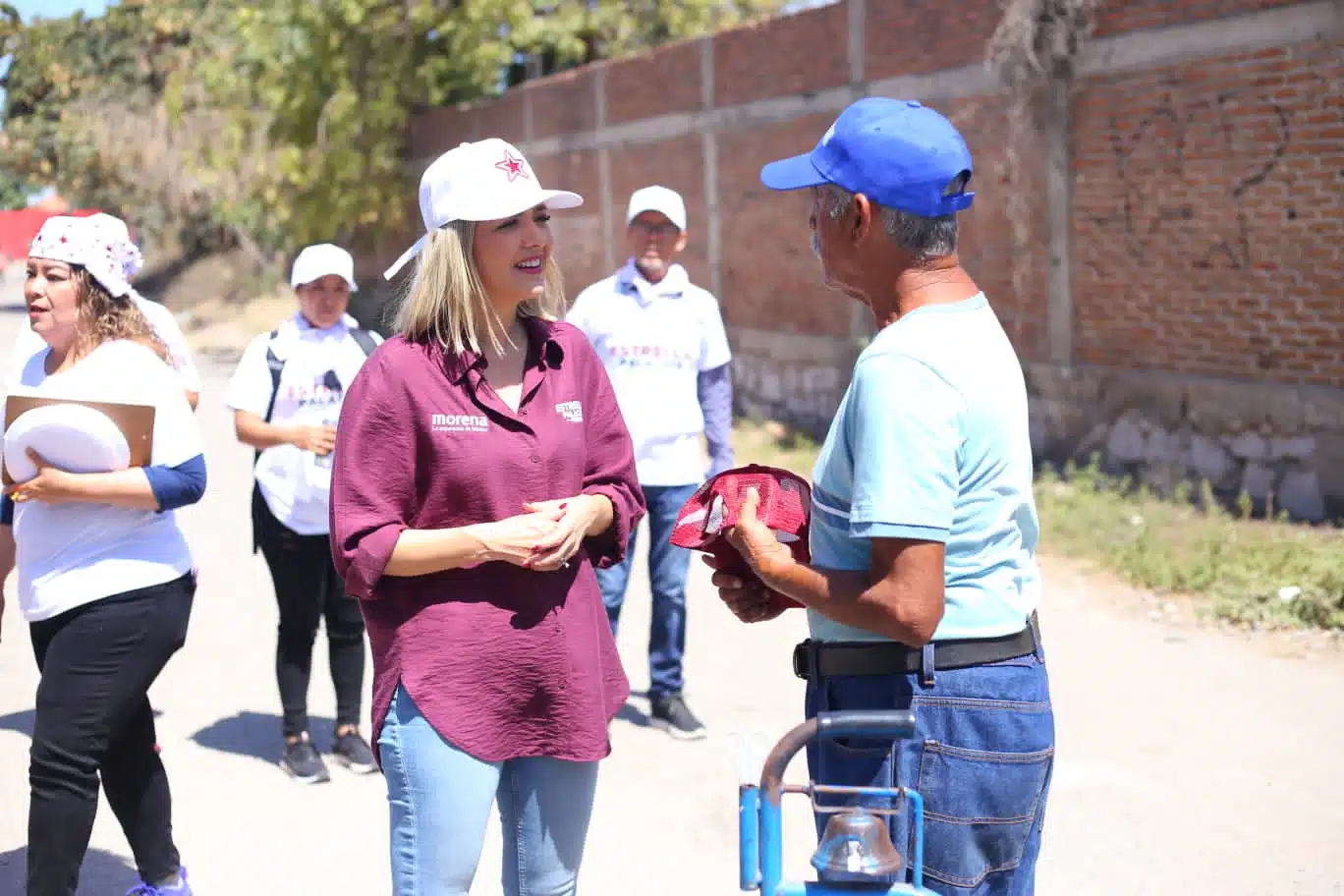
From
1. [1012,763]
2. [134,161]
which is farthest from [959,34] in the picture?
[134,161]

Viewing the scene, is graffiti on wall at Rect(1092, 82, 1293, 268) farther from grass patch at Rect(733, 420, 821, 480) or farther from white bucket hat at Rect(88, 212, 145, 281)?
white bucket hat at Rect(88, 212, 145, 281)

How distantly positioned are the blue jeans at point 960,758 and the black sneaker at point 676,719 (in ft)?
11.3

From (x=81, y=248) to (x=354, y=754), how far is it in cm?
247

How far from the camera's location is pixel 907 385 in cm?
231

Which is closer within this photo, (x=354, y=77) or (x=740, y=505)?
(x=740, y=505)

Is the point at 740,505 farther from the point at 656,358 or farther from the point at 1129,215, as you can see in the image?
the point at 1129,215

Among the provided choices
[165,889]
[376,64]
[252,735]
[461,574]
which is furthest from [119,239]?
[376,64]

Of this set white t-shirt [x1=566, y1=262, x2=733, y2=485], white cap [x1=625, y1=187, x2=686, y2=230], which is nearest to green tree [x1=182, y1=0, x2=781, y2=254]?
white cap [x1=625, y1=187, x2=686, y2=230]

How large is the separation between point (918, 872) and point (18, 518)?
2.77 meters

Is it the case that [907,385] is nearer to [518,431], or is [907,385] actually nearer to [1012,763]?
[1012,763]

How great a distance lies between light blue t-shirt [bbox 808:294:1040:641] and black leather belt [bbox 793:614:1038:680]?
2cm

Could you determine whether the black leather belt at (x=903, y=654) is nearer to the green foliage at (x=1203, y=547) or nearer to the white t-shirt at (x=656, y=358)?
the white t-shirt at (x=656, y=358)

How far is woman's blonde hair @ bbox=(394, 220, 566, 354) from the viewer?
2992 millimetres

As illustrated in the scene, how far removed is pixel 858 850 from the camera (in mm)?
2076
